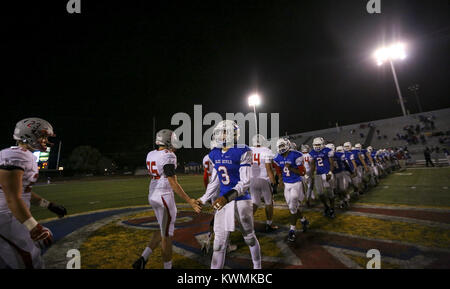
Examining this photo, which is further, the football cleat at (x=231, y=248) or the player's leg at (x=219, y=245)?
the football cleat at (x=231, y=248)

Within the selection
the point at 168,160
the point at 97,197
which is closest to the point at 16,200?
the point at 168,160

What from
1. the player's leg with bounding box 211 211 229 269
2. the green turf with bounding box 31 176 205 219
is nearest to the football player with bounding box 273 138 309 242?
Result: the player's leg with bounding box 211 211 229 269

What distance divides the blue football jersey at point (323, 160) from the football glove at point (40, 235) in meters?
6.50

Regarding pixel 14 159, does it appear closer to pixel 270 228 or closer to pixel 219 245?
pixel 219 245

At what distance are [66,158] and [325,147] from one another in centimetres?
6529

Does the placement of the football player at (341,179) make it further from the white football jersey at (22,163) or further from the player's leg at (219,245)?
the white football jersey at (22,163)

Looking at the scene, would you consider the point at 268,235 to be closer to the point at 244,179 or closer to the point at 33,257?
the point at 244,179

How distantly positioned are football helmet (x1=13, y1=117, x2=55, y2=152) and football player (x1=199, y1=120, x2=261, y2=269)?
7.05ft

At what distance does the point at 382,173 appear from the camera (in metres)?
15.8

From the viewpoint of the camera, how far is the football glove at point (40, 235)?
2.05 metres

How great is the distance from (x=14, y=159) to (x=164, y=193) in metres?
1.89

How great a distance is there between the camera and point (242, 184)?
2885mm

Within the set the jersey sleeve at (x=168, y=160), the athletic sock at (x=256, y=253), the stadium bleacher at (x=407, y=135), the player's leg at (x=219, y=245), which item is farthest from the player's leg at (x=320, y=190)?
the stadium bleacher at (x=407, y=135)
